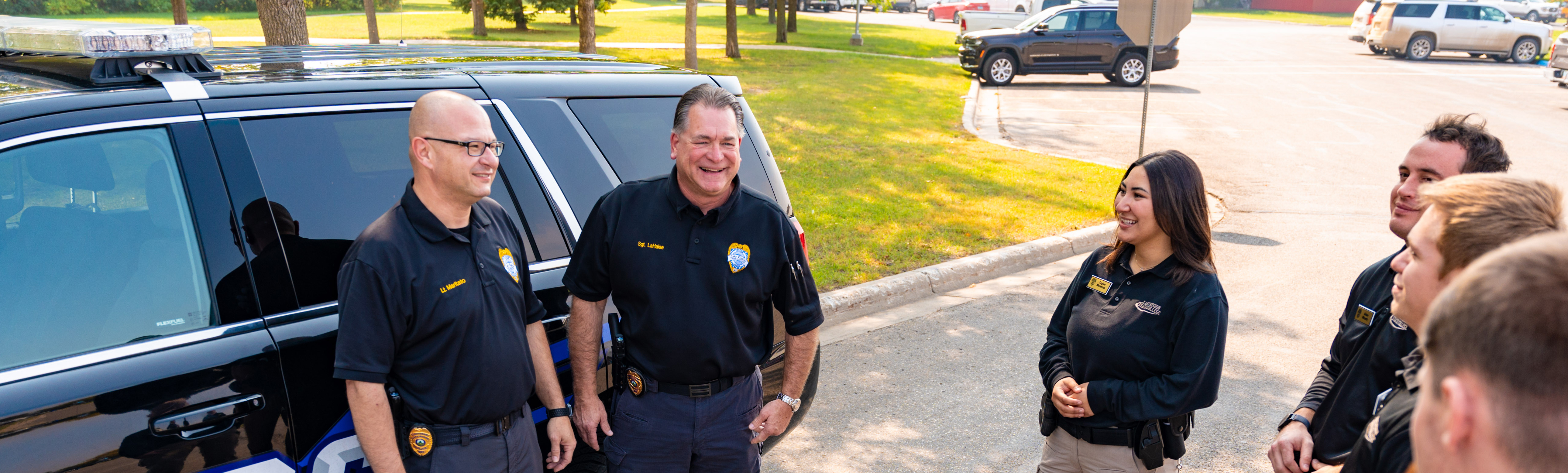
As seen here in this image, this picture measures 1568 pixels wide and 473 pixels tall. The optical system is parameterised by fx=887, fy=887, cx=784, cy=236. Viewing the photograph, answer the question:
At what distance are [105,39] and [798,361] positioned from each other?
217 centimetres

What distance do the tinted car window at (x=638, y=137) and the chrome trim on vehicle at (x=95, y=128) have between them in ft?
3.77

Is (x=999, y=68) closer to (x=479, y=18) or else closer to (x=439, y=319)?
(x=479, y=18)

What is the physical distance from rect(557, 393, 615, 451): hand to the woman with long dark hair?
1.42 m

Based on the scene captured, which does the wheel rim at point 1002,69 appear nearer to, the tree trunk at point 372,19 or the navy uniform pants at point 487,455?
the tree trunk at point 372,19

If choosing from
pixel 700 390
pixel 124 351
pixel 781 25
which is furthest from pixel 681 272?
pixel 781 25

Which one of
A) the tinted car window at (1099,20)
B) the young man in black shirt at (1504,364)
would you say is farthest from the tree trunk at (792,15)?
the young man in black shirt at (1504,364)

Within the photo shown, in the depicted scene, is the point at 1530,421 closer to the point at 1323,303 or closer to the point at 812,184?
the point at 1323,303

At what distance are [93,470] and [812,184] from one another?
24.5 ft

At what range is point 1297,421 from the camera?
2.61 metres

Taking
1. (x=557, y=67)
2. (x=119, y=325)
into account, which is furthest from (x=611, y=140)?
(x=119, y=325)

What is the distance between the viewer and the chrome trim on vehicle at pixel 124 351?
2006 mm

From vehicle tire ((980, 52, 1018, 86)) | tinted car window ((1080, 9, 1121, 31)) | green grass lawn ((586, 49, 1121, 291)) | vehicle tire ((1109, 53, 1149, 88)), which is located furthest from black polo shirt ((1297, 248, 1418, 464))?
vehicle tire ((1109, 53, 1149, 88))

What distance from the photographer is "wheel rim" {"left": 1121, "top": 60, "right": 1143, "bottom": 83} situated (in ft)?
67.0

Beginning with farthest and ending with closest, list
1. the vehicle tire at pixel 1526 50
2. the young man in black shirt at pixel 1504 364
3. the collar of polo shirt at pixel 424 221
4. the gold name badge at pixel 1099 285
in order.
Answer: the vehicle tire at pixel 1526 50
the gold name badge at pixel 1099 285
the collar of polo shirt at pixel 424 221
the young man in black shirt at pixel 1504 364
